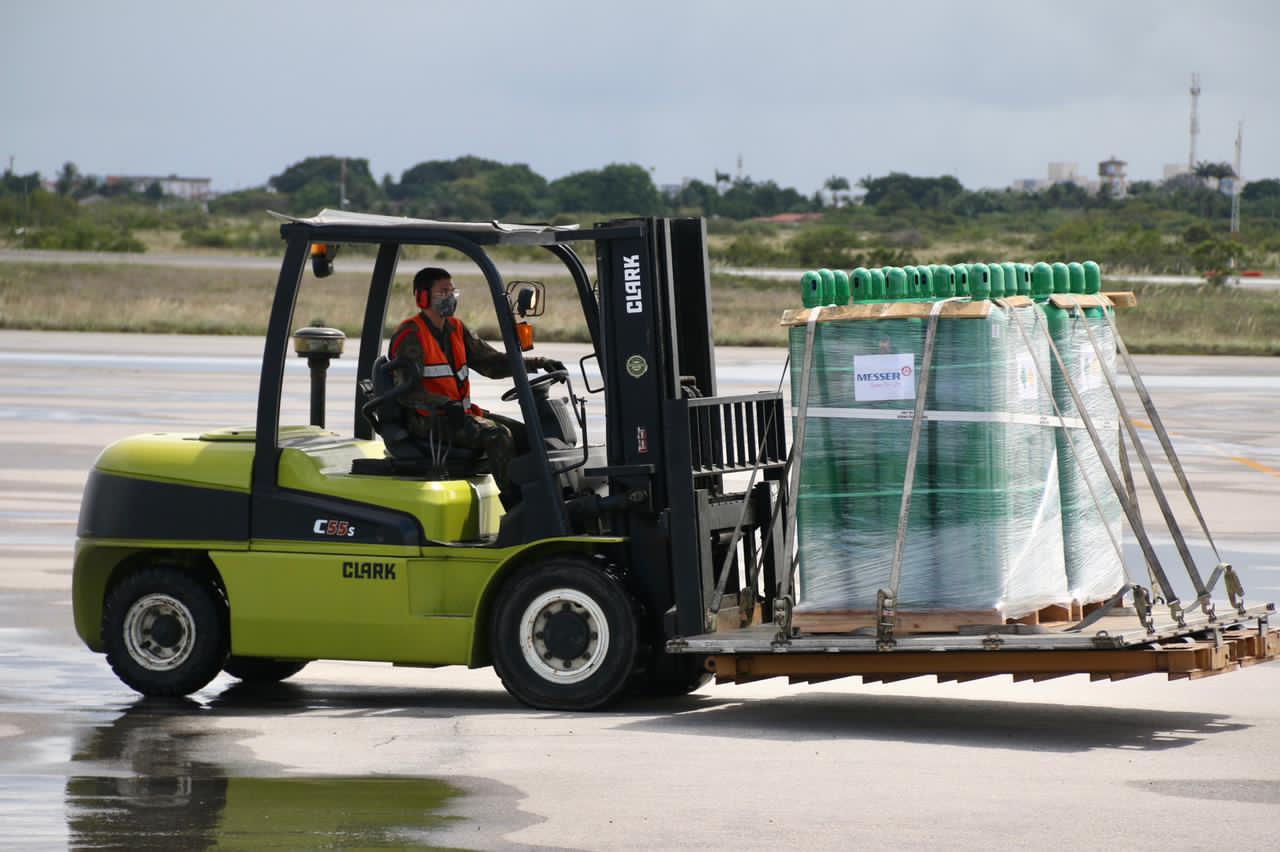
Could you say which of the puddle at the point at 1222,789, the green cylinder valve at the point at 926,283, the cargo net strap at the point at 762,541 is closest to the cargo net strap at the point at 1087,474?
the green cylinder valve at the point at 926,283

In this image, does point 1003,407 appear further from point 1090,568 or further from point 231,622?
point 231,622

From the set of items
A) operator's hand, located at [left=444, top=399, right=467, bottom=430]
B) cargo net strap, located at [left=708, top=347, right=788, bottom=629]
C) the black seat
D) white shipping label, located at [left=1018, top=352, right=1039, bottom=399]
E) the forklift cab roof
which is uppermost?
the forklift cab roof

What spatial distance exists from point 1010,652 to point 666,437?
68.2 inches

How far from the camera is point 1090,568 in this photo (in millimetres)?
9023

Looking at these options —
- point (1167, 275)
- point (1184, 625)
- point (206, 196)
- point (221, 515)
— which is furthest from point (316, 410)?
point (206, 196)

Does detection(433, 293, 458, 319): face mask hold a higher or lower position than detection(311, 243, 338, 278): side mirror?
lower

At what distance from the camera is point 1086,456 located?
29.4 feet

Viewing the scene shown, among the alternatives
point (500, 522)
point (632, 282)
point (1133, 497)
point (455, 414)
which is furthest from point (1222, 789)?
point (455, 414)

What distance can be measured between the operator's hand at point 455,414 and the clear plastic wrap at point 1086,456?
8.50 ft

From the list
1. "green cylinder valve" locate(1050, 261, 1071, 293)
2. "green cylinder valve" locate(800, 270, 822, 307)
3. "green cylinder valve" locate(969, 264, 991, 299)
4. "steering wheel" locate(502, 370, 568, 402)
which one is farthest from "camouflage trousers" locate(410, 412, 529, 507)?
"green cylinder valve" locate(1050, 261, 1071, 293)

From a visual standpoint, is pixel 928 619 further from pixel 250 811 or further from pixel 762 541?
pixel 250 811

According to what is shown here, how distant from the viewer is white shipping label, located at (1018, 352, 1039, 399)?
8500mm

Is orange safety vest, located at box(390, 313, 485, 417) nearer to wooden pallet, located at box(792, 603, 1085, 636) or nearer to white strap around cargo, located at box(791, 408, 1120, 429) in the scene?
white strap around cargo, located at box(791, 408, 1120, 429)

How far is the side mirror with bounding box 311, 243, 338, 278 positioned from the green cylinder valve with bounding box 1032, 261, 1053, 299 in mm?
3090
